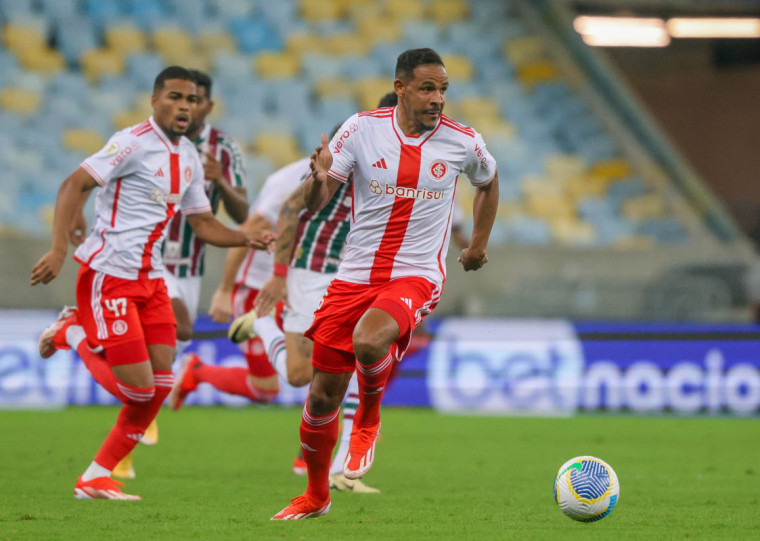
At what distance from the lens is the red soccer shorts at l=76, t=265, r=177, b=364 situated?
20.8ft

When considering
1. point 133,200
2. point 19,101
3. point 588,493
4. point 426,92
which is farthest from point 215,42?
point 588,493

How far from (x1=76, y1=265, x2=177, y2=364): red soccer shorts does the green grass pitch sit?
2.86 ft

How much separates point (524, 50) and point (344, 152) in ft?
47.5

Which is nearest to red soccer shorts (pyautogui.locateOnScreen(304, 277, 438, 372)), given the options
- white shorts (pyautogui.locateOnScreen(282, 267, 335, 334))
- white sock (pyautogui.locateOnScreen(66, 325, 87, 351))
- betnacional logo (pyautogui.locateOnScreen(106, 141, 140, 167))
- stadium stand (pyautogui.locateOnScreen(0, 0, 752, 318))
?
betnacional logo (pyautogui.locateOnScreen(106, 141, 140, 167))

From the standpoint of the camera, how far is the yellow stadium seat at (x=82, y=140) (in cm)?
1574

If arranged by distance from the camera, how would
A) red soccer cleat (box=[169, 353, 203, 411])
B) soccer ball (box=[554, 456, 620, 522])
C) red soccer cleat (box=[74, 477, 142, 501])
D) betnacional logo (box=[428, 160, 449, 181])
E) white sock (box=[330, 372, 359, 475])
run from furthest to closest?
red soccer cleat (box=[169, 353, 203, 411]), white sock (box=[330, 372, 359, 475]), red soccer cleat (box=[74, 477, 142, 501]), betnacional logo (box=[428, 160, 449, 181]), soccer ball (box=[554, 456, 620, 522])

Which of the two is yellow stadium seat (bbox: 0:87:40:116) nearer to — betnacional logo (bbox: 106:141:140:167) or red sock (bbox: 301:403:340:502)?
betnacional logo (bbox: 106:141:140:167)

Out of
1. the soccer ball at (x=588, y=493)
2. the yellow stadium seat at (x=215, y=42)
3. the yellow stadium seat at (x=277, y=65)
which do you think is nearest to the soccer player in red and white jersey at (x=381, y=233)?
the soccer ball at (x=588, y=493)

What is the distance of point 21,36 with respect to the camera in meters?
16.8

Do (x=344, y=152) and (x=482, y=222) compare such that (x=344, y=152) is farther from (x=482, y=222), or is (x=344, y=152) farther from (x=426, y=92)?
(x=482, y=222)

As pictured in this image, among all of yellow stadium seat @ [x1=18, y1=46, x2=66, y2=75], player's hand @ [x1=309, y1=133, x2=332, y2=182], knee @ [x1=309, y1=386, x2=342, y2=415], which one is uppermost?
yellow stadium seat @ [x1=18, y1=46, x2=66, y2=75]

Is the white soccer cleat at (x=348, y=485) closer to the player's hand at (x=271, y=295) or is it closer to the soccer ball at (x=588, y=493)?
the player's hand at (x=271, y=295)

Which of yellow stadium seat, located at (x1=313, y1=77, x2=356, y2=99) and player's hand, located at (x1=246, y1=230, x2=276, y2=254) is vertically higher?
yellow stadium seat, located at (x1=313, y1=77, x2=356, y2=99)

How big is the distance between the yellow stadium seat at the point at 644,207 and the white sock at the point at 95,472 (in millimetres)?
12370
